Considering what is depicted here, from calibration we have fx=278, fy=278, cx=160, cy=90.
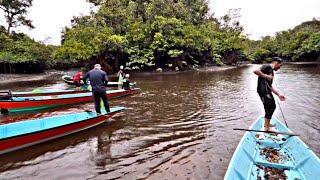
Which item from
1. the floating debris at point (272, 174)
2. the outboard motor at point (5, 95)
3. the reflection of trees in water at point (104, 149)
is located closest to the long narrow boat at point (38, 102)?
the outboard motor at point (5, 95)

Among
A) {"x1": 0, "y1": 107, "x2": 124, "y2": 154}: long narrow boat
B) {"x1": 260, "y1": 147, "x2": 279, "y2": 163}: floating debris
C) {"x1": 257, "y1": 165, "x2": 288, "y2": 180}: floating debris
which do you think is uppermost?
{"x1": 0, "y1": 107, "x2": 124, "y2": 154}: long narrow boat

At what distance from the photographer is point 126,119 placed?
10.3 metres

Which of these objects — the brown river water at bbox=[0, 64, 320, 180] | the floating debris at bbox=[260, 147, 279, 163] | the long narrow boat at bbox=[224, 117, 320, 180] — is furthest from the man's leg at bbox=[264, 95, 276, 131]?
the floating debris at bbox=[260, 147, 279, 163]

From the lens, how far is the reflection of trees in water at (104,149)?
6.35m

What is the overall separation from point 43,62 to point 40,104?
81.5 ft

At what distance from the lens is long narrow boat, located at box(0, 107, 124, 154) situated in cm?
668

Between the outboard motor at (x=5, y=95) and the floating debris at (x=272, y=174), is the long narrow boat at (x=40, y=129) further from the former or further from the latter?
the floating debris at (x=272, y=174)

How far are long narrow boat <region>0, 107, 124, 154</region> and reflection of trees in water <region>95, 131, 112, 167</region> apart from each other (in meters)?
0.67

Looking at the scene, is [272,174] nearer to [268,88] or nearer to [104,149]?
[268,88]

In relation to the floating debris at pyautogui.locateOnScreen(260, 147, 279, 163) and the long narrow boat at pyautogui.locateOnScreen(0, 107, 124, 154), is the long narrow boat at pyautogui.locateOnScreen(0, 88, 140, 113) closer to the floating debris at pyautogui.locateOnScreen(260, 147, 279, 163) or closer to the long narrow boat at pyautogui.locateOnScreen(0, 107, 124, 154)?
the long narrow boat at pyautogui.locateOnScreen(0, 107, 124, 154)

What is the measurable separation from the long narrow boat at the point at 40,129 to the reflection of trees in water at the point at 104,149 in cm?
67

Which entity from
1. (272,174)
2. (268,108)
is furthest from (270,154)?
(268,108)

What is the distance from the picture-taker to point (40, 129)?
283 inches

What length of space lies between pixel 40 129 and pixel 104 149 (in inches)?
68.2
